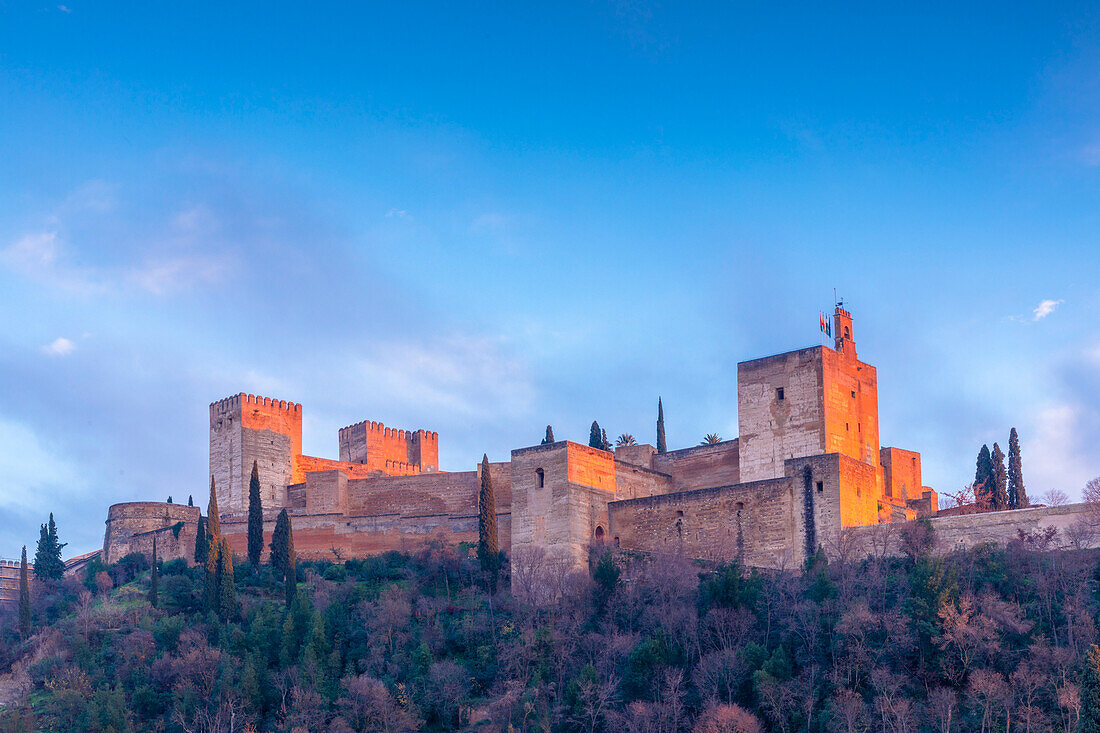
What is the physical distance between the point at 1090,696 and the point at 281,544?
89.5ft

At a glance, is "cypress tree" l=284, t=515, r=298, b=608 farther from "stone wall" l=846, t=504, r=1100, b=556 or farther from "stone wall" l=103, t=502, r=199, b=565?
"stone wall" l=846, t=504, r=1100, b=556

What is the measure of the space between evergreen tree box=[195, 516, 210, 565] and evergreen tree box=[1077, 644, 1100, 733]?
29149 millimetres

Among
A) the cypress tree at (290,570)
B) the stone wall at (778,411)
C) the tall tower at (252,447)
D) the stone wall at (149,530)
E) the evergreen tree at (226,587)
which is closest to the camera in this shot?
the stone wall at (778,411)

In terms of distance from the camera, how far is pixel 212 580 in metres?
46.4

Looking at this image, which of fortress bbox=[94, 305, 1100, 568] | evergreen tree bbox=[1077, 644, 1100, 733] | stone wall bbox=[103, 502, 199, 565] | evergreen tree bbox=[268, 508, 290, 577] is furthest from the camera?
stone wall bbox=[103, 502, 199, 565]

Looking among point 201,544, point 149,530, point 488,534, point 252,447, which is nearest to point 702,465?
point 488,534

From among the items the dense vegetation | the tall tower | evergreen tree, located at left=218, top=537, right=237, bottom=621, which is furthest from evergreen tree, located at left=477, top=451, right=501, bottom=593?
the tall tower

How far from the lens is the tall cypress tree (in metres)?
46.0

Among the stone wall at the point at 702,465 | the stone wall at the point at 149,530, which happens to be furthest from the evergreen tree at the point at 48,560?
the stone wall at the point at 702,465

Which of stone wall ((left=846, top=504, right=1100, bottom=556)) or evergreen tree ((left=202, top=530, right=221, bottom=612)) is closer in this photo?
stone wall ((left=846, top=504, right=1100, bottom=556))

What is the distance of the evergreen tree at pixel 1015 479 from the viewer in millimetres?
47438

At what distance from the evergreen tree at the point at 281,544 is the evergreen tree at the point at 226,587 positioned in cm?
237

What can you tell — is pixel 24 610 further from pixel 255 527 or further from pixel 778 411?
pixel 778 411

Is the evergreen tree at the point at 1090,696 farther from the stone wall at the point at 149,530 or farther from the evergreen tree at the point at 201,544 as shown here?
the stone wall at the point at 149,530
